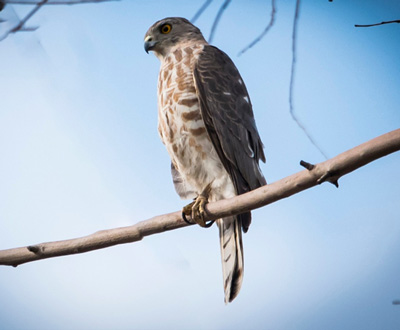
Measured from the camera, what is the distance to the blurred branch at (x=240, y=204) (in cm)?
203

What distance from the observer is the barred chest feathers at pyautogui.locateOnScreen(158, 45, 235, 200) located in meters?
3.29

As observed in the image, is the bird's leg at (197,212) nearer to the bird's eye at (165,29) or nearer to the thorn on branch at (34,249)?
the thorn on branch at (34,249)

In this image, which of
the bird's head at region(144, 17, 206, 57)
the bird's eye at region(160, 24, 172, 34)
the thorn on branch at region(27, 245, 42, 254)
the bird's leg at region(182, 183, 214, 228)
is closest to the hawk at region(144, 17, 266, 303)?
the bird's leg at region(182, 183, 214, 228)

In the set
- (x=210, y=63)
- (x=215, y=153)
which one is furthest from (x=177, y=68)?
(x=215, y=153)

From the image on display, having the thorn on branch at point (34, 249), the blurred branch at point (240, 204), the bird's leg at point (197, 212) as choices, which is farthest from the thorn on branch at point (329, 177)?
the thorn on branch at point (34, 249)

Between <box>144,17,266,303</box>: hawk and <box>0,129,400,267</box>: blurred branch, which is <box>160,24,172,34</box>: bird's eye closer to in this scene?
<box>144,17,266,303</box>: hawk

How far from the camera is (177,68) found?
11.5 feet

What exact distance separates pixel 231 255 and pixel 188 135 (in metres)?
0.82

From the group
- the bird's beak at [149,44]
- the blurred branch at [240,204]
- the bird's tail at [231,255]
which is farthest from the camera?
the bird's beak at [149,44]

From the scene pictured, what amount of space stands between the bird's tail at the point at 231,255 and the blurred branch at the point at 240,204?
0.48m

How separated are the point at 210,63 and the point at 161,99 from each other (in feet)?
1.41

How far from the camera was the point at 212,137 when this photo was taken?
3.28m

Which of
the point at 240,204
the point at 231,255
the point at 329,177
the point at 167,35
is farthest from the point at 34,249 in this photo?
the point at 167,35

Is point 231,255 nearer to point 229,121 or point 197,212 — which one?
point 197,212
